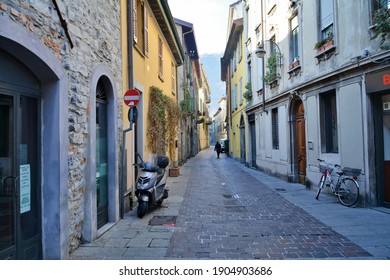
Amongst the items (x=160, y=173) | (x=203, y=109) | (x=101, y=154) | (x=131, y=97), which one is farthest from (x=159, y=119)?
(x=203, y=109)

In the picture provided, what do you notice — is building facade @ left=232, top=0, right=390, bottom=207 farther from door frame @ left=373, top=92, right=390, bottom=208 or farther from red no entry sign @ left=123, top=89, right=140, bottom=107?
red no entry sign @ left=123, top=89, right=140, bottom=107

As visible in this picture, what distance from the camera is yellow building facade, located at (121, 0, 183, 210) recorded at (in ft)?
22.2

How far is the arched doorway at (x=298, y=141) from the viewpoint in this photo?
1016cm

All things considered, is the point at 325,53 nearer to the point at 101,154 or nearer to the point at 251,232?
the point at 251,232

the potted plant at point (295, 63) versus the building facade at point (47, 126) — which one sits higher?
the potted plant at point (295, 63)

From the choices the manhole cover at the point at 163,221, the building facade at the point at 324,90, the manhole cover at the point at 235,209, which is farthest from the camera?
the manhole cover at the point at 235,209

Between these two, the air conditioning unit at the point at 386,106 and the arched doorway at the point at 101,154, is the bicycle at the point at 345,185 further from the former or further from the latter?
the arched doorway at the point at 101,154

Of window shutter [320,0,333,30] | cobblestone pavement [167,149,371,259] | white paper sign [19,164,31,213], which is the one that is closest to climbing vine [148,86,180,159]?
cobblestone pavement [167,149,371,259]

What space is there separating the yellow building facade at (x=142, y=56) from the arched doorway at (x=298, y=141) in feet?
16.5

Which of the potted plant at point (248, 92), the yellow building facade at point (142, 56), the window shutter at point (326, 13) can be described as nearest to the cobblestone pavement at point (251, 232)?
the yellow building facade at point (142, 56)

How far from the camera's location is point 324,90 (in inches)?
322

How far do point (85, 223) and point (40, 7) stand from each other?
2980mm

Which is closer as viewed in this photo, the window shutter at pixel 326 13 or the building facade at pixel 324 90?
the building facade at pixel 324 90

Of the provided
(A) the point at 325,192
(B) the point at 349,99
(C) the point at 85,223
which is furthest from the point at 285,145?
(C) the point at 85,223
